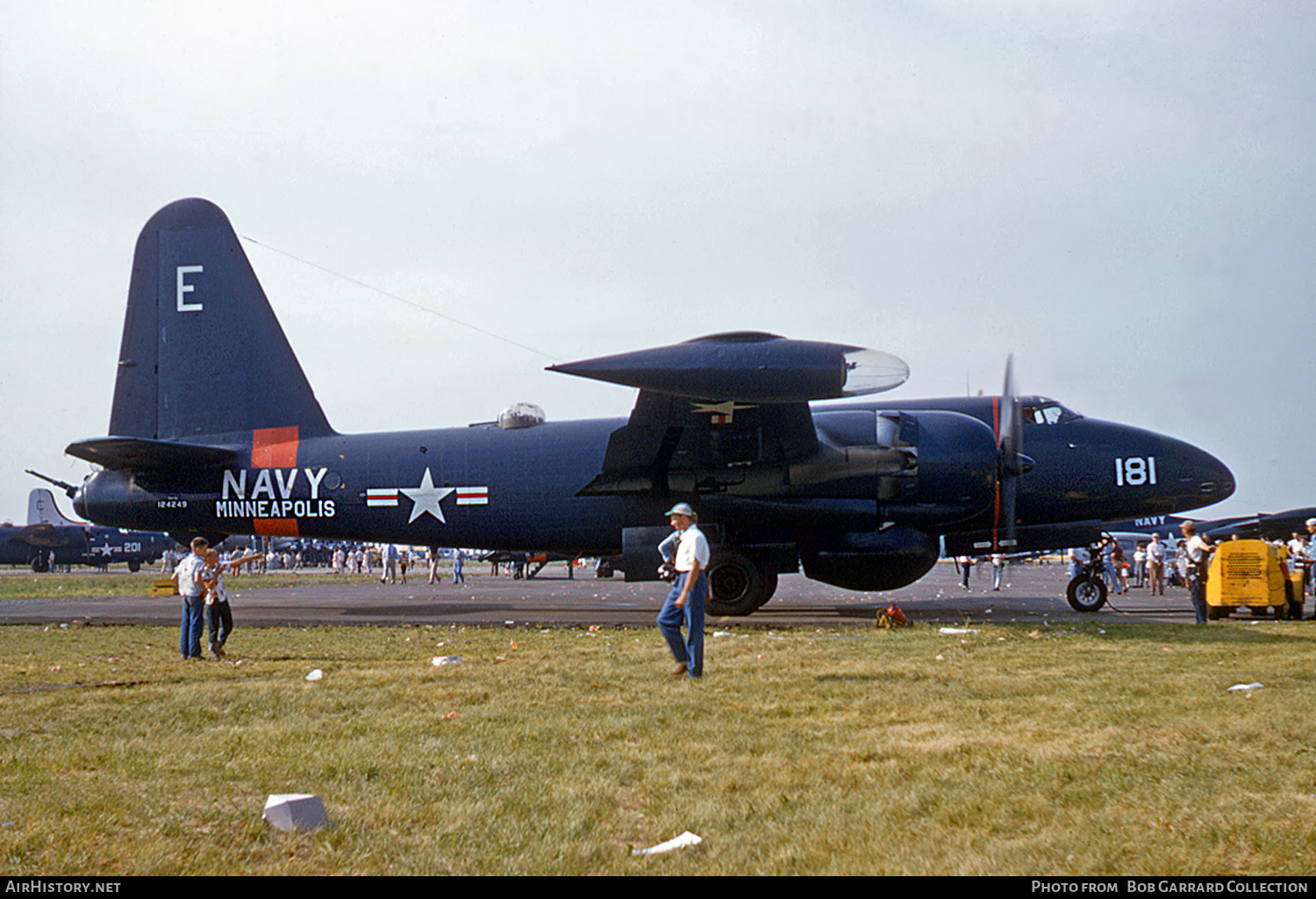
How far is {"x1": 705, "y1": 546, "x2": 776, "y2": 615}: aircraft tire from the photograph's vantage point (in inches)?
730

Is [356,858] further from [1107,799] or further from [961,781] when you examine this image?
[1107,799]

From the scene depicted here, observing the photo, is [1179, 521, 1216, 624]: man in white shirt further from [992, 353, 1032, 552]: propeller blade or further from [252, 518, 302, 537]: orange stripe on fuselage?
[252, 518, 302, 537]: orange stripe on fuselage

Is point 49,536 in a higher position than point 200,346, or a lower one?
lower

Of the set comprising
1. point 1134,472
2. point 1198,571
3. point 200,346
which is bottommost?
point 1198,571

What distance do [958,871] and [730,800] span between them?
1489 millimetres

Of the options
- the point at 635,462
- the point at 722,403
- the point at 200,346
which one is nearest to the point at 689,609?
the point at 722,403

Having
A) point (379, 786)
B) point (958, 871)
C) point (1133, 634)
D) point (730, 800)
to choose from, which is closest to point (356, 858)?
point (379, 786)

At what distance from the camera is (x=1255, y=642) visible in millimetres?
12797

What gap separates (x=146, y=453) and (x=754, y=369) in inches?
511

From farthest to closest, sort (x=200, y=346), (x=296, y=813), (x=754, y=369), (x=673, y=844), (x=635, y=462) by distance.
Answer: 1. (x=200, y=346)
2. (x=635, y=462)
3. (x=754, y=369)
4. (x=296, y=813)
5. (x=673, y=844)

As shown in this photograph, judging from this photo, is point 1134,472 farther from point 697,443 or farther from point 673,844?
point 673,844

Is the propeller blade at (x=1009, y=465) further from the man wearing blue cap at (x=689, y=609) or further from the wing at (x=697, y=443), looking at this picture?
the man wearing blue cap at (x=689, y=609)

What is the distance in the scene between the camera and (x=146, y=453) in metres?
20.2

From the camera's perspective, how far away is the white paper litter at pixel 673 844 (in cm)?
448
